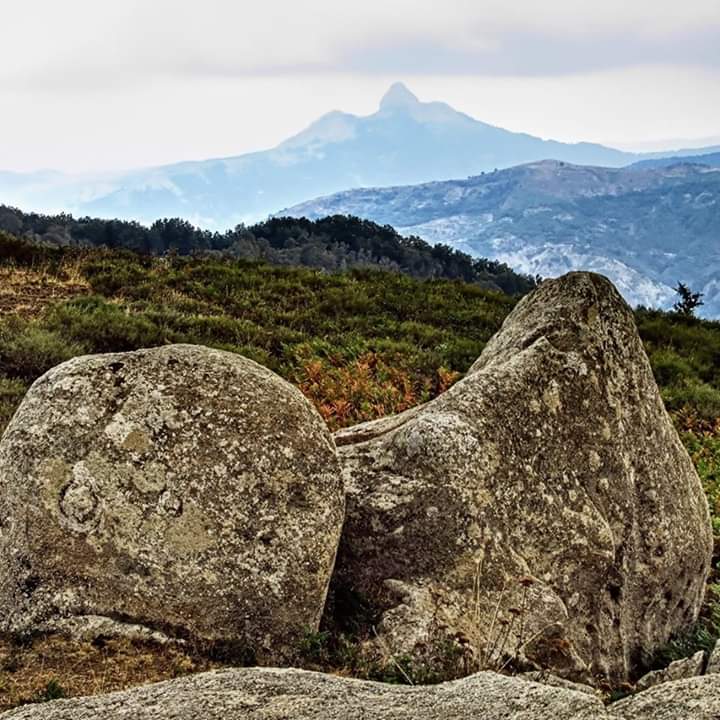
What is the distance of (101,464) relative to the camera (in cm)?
670

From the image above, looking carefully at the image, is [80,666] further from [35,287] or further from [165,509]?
[35,287]

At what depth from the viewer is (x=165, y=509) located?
6.65 m

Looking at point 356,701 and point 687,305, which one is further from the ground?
point 356,701

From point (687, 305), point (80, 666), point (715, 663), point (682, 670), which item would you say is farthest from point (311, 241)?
point (715, 663)

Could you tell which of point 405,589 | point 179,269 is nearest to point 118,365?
point 405,589

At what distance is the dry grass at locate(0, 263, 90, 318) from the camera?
2052 cm

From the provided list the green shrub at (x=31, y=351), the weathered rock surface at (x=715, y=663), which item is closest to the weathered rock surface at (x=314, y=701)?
the weathered rock surface at (x=715, y=663)

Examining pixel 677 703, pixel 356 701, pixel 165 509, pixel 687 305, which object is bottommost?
pixel 687 305

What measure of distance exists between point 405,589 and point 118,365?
2953mm

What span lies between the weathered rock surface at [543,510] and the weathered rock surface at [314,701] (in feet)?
8.31

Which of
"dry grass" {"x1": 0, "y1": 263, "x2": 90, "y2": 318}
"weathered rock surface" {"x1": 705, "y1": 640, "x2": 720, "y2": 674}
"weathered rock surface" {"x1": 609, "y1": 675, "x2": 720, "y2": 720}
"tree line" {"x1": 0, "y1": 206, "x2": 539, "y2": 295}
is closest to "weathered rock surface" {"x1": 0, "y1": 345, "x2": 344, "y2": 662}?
"weathered rock surface" {"x1": 705, "y1": 640, "x2": 720, "y2": 674}

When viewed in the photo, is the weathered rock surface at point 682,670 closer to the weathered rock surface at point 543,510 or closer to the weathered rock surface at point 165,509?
→ the weathered rock surface at point 543,510

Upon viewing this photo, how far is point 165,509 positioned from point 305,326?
1595 centimetres

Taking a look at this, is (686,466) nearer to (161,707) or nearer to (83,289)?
(161,707)
